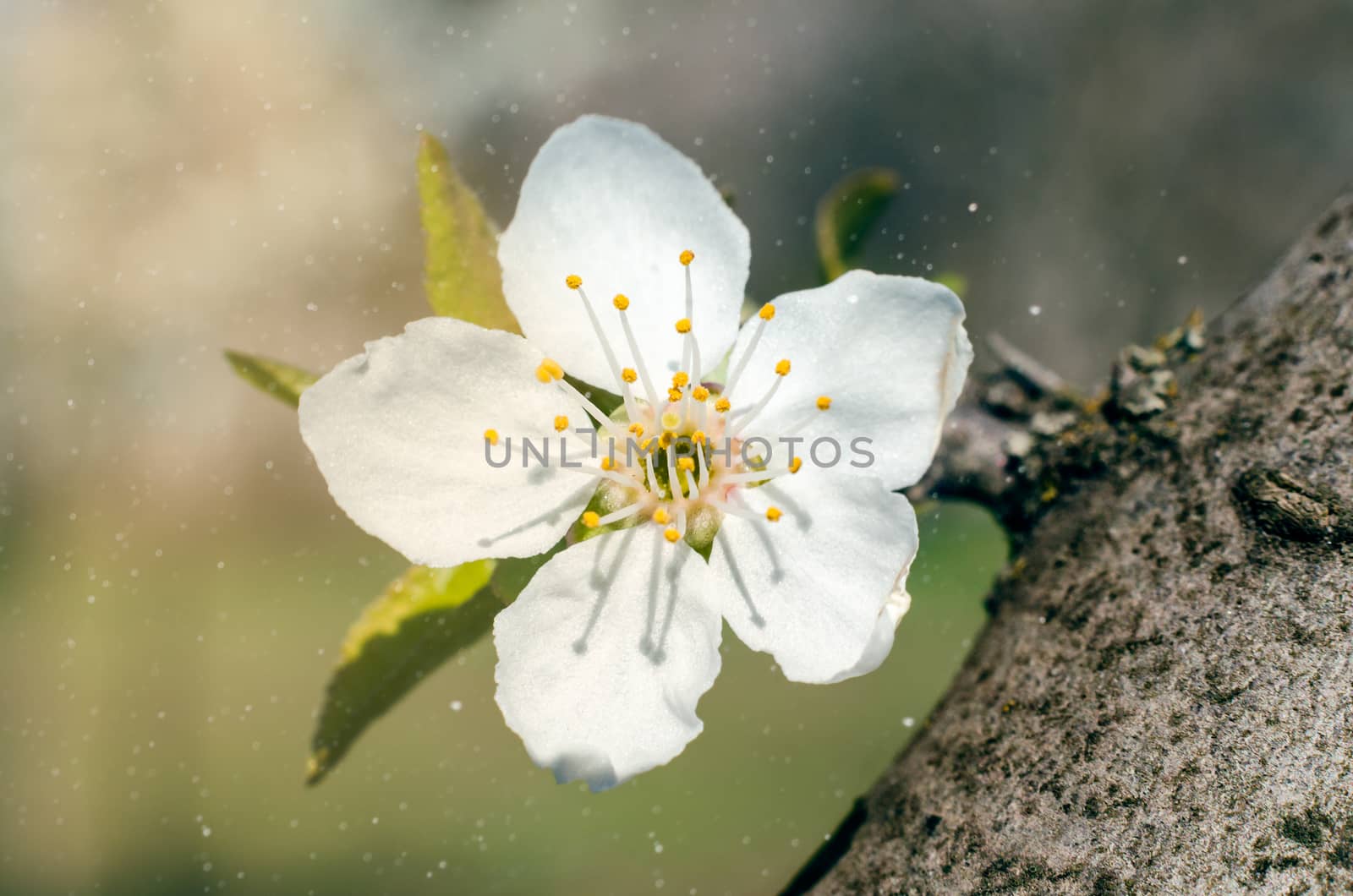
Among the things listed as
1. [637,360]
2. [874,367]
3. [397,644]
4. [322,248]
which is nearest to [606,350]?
[637,360]

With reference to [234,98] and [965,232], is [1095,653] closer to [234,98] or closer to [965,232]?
[965,232]

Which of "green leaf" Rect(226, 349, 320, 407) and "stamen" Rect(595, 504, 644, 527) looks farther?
"green leaf" Rect(226, 349, 320, 407)

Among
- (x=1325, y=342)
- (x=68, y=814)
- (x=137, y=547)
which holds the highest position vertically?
(x=1325, y=342)

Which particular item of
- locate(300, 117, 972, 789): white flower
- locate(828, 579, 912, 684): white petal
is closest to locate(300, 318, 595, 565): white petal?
locate(300, 117, 972, 789): white flower

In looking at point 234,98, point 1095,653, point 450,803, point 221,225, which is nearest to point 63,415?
point 221,225

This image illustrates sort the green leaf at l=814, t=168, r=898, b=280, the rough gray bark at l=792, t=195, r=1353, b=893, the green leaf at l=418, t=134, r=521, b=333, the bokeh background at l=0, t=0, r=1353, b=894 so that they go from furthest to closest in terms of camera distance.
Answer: the bokeh background at l=0, t=0, r=1353, b=894 → the green leaf at l=814, t=168, r=898, b=280 → the green leaf at l=418, t=134, r=521, b=333 → the rough gray bark at l=792, t=195, r=1353, b=893

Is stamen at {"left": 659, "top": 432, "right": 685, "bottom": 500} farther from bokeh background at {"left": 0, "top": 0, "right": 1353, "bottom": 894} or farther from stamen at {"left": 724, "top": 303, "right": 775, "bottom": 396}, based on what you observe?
bokeh background at {"left": 0, "top": 0, "right": 1353, "bottom": 894}

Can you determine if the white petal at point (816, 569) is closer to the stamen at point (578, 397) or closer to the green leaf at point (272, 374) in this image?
the stamen at point (578, 397)

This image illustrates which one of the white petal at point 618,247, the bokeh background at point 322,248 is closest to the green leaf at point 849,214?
the bokeh background at point 322,248
